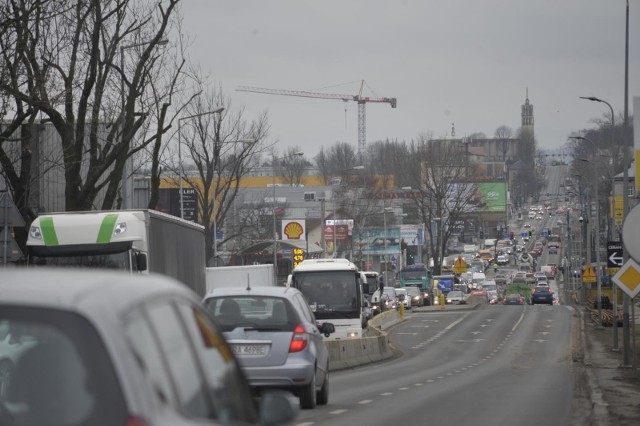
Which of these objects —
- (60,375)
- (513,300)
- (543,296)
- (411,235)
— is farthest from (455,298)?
(60,375)

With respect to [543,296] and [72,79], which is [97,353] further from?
[543,296]

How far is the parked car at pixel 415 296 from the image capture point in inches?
3477

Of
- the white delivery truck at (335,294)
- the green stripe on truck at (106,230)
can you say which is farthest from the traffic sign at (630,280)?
the white delivery truck at (335,294)

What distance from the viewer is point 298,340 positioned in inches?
648

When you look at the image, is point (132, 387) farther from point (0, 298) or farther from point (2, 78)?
point (2, 78)

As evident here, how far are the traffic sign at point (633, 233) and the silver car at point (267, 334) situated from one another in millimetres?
4622

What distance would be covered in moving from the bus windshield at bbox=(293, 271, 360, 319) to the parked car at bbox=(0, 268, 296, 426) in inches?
1339

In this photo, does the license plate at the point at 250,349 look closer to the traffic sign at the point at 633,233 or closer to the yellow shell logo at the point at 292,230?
the traffic sign at the point at 633,233

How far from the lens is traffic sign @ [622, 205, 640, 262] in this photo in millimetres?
18172

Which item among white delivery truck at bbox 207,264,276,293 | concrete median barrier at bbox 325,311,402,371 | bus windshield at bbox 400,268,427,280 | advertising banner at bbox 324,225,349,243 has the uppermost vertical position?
white delivery truck at bbox 207,264,276,293

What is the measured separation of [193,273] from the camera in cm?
3016

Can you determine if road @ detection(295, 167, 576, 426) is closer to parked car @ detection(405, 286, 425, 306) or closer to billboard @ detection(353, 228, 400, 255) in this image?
parked car @ detection(405, 286, 425, 306)

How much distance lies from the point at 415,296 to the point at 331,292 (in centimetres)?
5036

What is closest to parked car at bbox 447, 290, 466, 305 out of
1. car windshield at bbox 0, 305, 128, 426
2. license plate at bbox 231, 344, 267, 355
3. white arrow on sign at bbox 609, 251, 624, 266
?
white arrow on sign at bbox 609, 251, 624, 266
